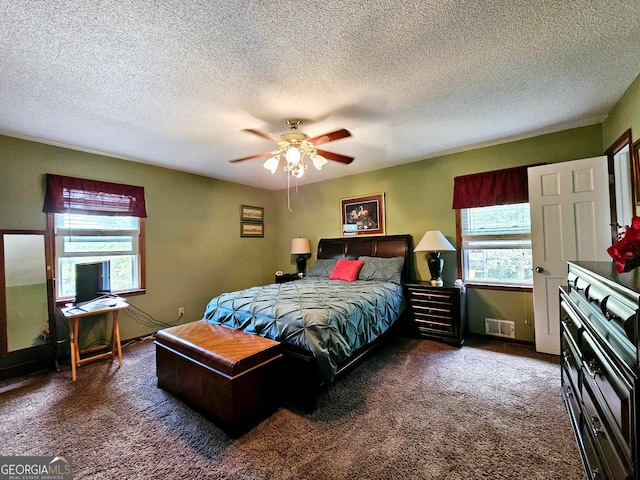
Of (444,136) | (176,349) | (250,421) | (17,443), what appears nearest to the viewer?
(17,443)

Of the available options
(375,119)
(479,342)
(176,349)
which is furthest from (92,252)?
(479,342)

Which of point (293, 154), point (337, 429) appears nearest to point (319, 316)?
point (337, 429)

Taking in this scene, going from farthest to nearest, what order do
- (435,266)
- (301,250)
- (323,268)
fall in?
(301,250) < (323,268) < (435,266)

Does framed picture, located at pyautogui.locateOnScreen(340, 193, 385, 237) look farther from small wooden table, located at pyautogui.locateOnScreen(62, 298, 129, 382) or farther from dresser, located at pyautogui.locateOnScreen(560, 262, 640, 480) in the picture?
small wooden table, located at pyautogui.locateOnScreen(62, 298, 129, 382)

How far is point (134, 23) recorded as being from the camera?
1504mm

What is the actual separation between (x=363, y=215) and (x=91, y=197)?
3830mm

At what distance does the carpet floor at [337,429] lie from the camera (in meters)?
1.61

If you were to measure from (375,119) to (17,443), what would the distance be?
3.75 meters

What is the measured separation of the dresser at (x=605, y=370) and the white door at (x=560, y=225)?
1.44m

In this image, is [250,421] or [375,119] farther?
[375,119]

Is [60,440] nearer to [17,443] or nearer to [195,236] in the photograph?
[17,443]

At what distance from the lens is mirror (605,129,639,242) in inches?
91.7

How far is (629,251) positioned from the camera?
1292 mm

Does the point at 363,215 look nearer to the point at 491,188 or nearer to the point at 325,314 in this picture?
the point at 491,188
